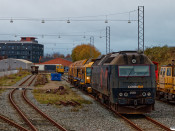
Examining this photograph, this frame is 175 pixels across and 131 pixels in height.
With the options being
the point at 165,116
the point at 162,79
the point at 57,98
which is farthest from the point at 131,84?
the point at 57,98

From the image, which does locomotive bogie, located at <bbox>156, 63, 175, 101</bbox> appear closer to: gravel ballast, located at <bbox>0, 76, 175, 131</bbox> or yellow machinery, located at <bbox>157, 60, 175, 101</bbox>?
yellow machinery, located at <bbox>157, 60, 175, 101</bbox>

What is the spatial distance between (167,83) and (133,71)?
6680mm

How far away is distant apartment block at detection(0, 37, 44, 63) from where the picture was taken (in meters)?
159

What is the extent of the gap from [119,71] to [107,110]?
10.9ft

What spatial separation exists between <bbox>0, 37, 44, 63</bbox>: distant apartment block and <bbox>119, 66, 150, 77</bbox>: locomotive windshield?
480ft

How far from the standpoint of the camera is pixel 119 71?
14.8 metres

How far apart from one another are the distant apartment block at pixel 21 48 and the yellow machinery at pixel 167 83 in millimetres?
140294

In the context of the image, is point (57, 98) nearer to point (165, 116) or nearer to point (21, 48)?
point (165, 116)

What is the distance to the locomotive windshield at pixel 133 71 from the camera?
1484 cm

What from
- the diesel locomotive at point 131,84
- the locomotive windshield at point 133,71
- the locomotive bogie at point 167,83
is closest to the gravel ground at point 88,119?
the diesel locomotive at point 131,84

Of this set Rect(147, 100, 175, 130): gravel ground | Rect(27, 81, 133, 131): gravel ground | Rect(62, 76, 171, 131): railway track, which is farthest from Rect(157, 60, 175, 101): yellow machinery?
Rect(62, 76, 171, 131): railway track

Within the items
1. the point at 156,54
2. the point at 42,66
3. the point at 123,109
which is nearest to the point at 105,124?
the point at 123,109

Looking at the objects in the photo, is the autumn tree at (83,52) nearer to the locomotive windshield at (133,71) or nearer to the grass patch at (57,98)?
the grass patch at (57,98)

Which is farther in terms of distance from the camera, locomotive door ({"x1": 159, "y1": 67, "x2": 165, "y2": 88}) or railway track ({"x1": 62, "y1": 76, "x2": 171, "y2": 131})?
locomotive door ({"x1": 159, "y1": 67, "x2": 165, "y2": 88})
